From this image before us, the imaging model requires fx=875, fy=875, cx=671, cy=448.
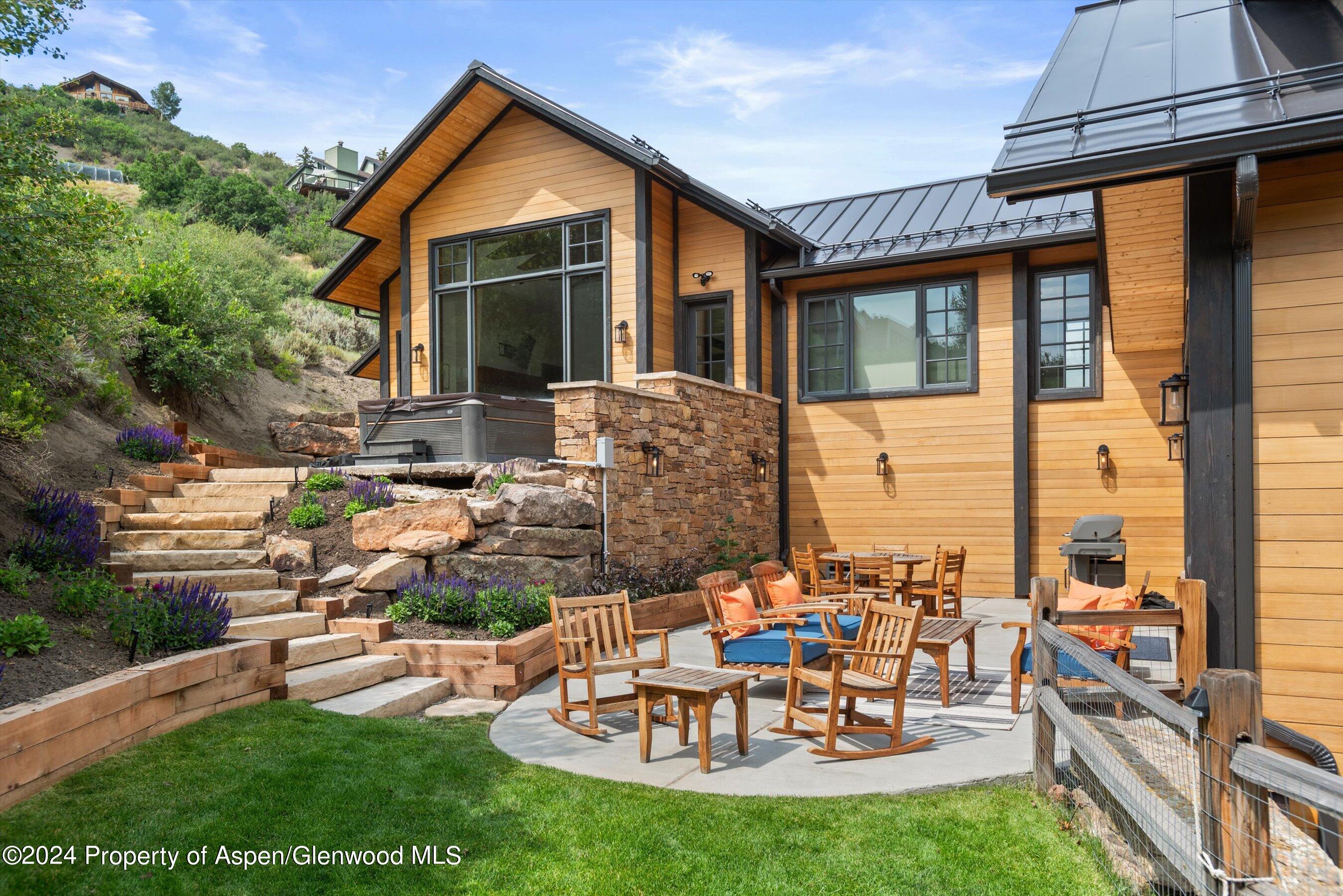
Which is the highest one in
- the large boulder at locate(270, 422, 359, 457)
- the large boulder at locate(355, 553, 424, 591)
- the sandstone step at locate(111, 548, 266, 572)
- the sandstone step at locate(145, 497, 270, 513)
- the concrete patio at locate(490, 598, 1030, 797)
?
the large boulder at locate(270, 422, 359, 457)

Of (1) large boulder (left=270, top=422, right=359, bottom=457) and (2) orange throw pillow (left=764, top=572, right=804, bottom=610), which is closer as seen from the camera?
(2) orange throw pillow (left=764, top=572, right=804, bottom=610)

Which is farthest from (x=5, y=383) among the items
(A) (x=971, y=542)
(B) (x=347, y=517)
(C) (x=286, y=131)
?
(C) (x=286, y=131)

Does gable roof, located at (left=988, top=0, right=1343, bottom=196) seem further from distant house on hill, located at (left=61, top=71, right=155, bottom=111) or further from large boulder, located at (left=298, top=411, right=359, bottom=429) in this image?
distant house on hill, located at (left=61, top=71, right=155, bottom=111)

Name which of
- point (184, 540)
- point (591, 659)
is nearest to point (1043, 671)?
point (591, 659)

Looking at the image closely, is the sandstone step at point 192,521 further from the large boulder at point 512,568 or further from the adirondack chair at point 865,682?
the adirondack chair at point 865,682

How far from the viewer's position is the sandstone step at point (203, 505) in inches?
355

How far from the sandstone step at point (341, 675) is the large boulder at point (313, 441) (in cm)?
857

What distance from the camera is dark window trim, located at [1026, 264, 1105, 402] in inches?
439

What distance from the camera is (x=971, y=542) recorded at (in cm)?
1178

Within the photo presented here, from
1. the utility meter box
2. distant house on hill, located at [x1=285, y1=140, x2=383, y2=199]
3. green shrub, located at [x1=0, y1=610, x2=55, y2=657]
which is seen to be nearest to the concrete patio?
green shrub, located at [x1=0, y1=610, x2=55, y2=657]

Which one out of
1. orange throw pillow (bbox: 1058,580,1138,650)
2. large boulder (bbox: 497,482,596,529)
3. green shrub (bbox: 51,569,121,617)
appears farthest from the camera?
large boulder (bbox: 497,482,596,529)

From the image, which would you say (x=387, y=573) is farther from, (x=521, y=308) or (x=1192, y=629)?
(x=521, y=308)

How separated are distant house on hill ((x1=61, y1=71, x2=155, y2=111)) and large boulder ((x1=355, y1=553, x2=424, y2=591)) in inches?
2624

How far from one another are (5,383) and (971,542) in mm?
10519
